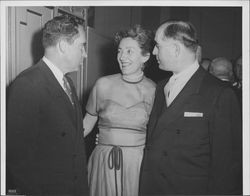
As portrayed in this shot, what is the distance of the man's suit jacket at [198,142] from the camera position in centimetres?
110

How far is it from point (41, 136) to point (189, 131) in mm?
523

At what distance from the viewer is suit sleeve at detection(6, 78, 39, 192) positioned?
1041mm

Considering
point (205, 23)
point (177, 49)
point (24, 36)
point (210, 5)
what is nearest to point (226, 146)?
point (177, 49)

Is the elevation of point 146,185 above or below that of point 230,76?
below

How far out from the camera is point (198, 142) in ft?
3.70

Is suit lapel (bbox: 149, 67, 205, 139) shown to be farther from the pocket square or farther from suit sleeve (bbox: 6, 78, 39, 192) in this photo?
suit sleeve (bbox: 6, 78, 39, 192)

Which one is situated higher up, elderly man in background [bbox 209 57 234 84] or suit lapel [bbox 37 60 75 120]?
elderly man in background [bbox 209 57 234 84]

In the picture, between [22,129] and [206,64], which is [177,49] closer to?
[22,129]

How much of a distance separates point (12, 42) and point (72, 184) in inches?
22.4

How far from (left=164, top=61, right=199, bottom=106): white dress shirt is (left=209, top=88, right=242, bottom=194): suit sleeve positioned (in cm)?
15

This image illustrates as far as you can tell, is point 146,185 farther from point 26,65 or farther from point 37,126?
point 26,65

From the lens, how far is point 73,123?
1.15m

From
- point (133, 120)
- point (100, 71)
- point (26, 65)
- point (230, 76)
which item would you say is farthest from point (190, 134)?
point (100, 71)

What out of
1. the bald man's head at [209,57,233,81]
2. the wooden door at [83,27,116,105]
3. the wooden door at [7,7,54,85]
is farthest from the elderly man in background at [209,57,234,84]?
the wooden door at [7,7,54,85]
